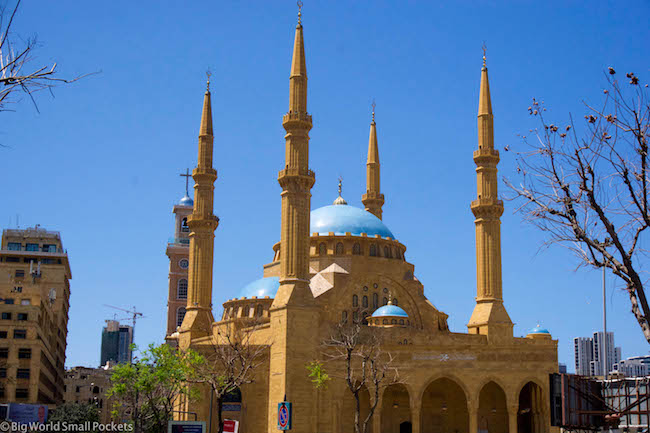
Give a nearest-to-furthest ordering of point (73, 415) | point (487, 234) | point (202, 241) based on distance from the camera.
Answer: point (487, 234)
point (202, 241)
point (73, 415)

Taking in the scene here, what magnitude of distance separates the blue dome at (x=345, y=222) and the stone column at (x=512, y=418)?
16.2 m

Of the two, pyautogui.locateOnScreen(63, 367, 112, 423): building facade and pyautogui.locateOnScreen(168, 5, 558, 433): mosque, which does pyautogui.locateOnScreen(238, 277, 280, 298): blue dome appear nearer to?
pyautogui.locateOnScreen(168, 5, 558, 433): mosque

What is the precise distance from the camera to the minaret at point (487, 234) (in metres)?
55.7

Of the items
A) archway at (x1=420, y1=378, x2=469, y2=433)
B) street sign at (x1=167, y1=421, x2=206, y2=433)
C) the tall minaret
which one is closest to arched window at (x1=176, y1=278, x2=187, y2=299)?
archway at (x1=420, y1=378, x2=469, y2=433)

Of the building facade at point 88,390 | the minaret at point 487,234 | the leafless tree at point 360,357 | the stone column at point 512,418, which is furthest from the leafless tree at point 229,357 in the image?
the building facade at point 88,390

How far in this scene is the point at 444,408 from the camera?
5603 centimetres

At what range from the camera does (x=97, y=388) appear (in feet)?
351

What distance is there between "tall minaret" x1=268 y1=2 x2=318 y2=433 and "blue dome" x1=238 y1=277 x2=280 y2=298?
795cm

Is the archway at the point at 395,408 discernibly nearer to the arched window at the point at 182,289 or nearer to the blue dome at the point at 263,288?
the blue dome at the point at 263,288

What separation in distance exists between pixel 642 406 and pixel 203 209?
39.5 metres

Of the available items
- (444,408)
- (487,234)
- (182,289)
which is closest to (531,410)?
(444,408)

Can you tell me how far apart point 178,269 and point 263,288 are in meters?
44.5

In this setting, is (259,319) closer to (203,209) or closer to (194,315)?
(194,315)

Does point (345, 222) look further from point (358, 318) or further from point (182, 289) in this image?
point (182, 289)
